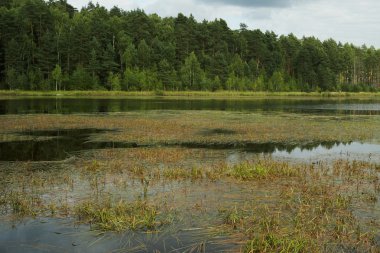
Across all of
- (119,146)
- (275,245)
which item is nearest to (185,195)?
(275,245)

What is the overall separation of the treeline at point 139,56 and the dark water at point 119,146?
7589cm

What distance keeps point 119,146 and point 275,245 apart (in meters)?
15.4

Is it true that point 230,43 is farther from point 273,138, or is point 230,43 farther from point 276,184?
point 276,184

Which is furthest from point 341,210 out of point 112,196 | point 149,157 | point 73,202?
point 149,157

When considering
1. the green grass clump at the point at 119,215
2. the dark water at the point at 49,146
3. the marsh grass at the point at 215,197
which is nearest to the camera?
the marsh grass at the point at 215,197

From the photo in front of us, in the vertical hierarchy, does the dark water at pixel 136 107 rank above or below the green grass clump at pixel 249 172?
above

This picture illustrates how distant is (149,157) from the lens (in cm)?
1938

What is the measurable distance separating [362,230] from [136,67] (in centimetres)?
10102

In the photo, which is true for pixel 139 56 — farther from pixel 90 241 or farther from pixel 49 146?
pixel 90 241

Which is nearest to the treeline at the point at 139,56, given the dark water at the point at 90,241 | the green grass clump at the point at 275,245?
the dark water at the point at 90,241

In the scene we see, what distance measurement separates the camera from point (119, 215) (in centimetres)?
1084

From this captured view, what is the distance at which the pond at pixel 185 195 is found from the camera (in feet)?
31.0

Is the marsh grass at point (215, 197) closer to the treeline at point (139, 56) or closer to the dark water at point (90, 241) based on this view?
the dark water at point (90, 241)

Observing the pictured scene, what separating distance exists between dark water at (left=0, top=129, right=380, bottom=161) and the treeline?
75.9 m
